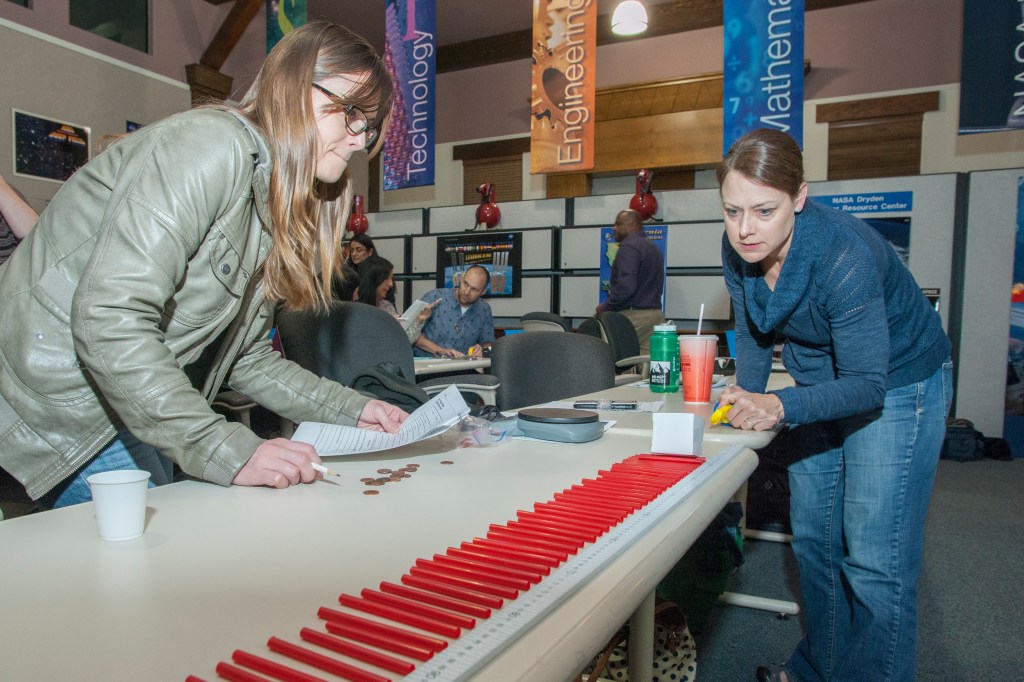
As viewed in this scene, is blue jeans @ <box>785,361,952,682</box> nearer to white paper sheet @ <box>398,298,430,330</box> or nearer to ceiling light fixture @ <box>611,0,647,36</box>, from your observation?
white paper sheet @ <box>398,298,430,330</box>

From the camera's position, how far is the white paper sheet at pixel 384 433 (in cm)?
106

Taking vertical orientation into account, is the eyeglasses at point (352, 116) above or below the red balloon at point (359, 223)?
below

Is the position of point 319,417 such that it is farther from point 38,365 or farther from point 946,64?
point 946,64

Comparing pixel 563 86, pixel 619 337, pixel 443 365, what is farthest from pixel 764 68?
pixel 443 365

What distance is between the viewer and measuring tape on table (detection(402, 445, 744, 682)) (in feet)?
1.46

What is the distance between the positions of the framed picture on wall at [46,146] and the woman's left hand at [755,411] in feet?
15.3

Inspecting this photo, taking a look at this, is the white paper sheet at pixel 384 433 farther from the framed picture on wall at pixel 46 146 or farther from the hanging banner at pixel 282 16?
the hanging banner at pixel 282 16

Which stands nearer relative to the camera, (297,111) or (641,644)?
(641,644)

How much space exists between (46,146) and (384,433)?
181 inches

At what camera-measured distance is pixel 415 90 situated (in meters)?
5.44

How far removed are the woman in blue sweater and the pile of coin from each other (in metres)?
0.66

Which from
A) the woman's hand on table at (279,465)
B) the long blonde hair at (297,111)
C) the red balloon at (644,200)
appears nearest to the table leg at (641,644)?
the woman's hand on table at (279,465)

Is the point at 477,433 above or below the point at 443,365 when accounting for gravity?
above

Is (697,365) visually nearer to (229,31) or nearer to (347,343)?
(347,343)
